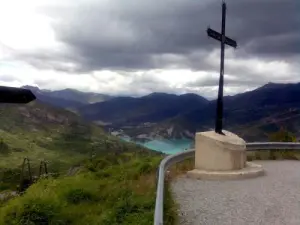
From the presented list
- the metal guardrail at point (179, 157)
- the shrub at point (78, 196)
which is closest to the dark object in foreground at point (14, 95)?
the metal guardrail at point (179, 157)

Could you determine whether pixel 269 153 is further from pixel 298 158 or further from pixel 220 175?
pixel 220 175

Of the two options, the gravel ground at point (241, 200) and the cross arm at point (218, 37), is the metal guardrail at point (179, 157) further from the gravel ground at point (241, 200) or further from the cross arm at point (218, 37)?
the cross arm at point (218, 37)

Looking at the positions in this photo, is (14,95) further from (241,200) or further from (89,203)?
(89,203)

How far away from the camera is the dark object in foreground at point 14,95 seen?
2.79m

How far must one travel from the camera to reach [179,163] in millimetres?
16625

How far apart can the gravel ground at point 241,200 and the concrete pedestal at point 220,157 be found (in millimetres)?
452

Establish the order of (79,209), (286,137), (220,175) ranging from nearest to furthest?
1. (79,209)
2. (220,175)
3. (286,137)

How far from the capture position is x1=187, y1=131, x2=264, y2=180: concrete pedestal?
1434cm

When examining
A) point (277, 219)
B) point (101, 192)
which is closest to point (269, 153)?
point (101, 192)

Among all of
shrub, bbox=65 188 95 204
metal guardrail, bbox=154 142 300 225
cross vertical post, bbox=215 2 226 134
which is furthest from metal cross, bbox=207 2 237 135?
shrub, bbox=65 188 95 204

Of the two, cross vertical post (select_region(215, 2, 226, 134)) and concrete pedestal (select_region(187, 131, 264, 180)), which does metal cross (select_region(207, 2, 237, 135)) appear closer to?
cross vertical post (select_region(215, 2, 226, 134))

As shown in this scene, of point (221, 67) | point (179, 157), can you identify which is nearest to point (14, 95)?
point (179, 157)

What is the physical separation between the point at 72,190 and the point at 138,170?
3412mm

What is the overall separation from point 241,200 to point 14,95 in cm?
850
